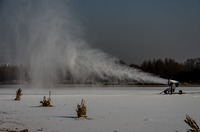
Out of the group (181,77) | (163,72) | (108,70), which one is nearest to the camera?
(108,70)

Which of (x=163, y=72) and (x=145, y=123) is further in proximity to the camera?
(x=163, y=72)

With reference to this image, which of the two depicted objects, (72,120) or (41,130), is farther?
(72,120)

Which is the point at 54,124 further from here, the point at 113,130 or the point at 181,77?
the point at 181,77

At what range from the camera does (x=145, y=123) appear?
13.6 m

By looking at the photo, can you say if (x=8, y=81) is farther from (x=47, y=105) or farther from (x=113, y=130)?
(x=113, y=130)

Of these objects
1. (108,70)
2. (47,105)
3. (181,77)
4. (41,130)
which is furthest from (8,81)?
(41,130)

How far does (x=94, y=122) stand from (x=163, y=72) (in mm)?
143435

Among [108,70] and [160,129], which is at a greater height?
[108,70]

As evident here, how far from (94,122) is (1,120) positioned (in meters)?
5.13

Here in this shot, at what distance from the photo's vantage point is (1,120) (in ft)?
47.6

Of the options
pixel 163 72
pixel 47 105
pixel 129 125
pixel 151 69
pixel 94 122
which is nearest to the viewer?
pixel 129 125

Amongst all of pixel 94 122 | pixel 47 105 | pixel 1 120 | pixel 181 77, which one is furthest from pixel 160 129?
pixel 181 77

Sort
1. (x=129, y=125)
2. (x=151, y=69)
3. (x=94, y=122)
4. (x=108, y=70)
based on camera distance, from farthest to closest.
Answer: (x=151, y=69) → (x=108, y=70) → (x=94, y=122) → (x=129, y=125)

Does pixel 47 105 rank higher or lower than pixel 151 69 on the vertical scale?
lower
